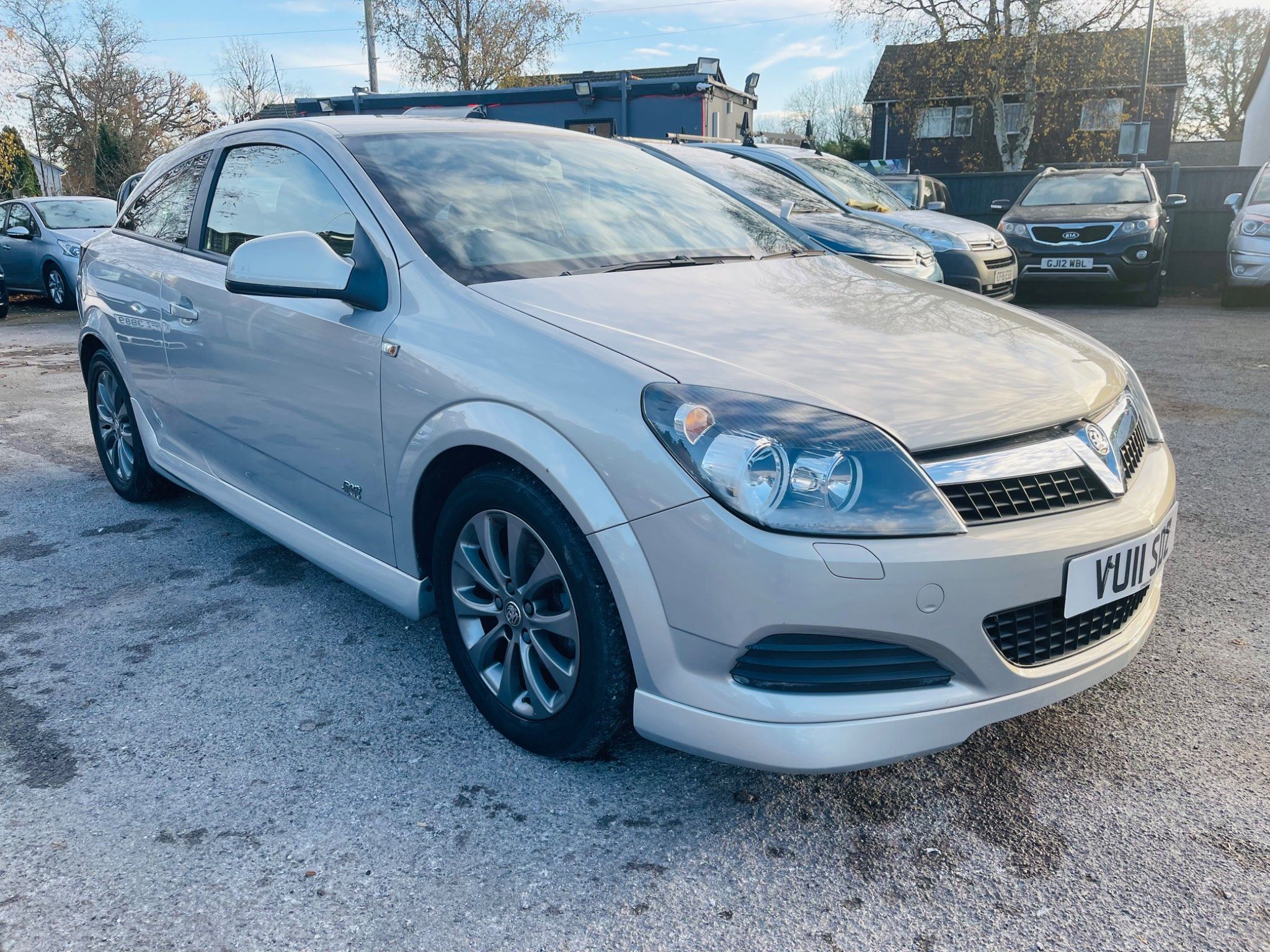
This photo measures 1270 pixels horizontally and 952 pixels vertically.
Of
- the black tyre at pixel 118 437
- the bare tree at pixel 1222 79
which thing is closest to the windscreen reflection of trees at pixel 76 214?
the black tyre at pixel 118 437

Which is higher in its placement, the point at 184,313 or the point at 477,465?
the point at 184,313

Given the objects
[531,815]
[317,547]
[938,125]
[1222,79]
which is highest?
[1222,79]

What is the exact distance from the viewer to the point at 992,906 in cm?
188

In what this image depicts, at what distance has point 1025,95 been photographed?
965 inches

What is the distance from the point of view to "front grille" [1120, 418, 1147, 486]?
2.28m

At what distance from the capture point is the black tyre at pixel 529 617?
2102 millimetres

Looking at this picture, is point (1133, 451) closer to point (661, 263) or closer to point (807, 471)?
point (807, 471)

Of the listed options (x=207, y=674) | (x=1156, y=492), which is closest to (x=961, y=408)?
(x=1156, y=492)

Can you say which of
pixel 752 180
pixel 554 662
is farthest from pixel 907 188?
pixel 554 662

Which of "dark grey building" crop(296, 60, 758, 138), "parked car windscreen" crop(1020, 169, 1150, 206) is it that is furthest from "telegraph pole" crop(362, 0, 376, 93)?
"parked car windscreen" crop(1020, 169, 1150, 206)

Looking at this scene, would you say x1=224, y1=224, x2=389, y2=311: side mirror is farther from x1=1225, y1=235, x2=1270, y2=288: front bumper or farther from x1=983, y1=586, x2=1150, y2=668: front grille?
x1=1225, y1=235, x2=1270, y2=288: front bumper

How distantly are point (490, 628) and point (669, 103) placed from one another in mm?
12056

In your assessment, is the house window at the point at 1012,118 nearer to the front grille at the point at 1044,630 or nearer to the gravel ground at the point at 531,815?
the gravel ground at the point at 531,815

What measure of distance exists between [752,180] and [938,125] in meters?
35.6
